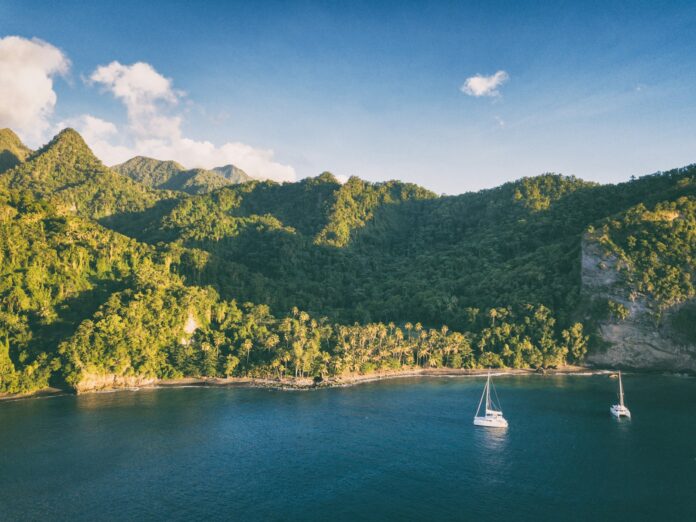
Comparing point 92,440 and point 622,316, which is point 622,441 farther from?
point 92,440

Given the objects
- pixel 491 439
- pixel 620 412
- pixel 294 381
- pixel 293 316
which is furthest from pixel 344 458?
pixel 293 316

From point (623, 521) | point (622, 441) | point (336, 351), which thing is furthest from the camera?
point (336, 351)

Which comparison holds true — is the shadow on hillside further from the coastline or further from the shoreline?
the shoreline

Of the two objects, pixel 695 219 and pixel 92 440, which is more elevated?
pixel 695 219

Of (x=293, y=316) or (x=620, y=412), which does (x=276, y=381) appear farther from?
(x=620, y=412)

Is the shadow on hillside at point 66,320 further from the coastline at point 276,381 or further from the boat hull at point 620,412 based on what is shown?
the boat hull at point 620,412

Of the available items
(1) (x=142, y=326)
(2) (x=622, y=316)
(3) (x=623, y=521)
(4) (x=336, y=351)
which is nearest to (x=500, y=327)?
(2) (x=622, y=316)
